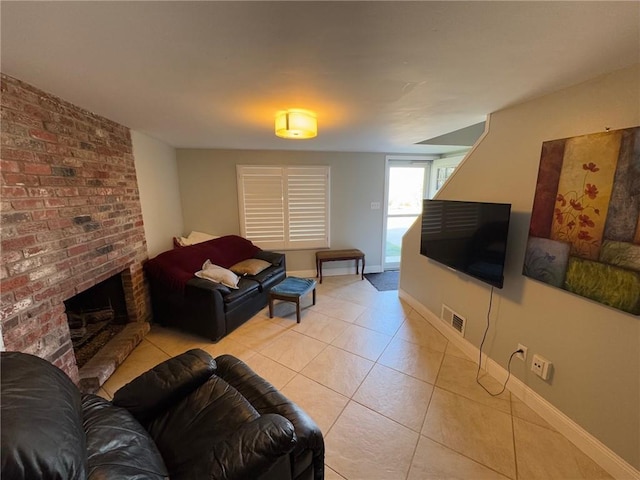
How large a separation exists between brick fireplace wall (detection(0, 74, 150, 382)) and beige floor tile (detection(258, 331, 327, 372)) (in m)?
1.44

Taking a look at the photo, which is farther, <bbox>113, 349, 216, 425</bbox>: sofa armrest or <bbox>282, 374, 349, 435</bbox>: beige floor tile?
<bbox>282, 374, 349, 435</bbox>: beige floor tile

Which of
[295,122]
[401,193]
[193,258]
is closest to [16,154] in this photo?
[295,122]

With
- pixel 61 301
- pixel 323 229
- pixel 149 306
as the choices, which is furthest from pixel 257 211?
pixel 61 301

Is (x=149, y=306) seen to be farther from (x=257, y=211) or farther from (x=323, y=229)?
(x=323, y=229)

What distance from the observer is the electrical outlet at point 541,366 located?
5.58 feet

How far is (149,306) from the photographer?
2.88 metres

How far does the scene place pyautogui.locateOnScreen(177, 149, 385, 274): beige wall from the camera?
12.8ft

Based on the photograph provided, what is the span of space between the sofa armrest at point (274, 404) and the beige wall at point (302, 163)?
2.86 m

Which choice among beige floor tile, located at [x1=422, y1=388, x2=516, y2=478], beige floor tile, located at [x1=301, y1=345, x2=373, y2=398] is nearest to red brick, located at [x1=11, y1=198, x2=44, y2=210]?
beige floor tile, located at [x1=301, y1=345, x2=373, y2=398]

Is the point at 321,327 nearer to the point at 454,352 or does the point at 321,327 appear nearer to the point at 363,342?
the point at 363,342

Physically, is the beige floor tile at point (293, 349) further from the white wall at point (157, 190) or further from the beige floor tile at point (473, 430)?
the white wall at point (157, 190)

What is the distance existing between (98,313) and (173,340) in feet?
2.70

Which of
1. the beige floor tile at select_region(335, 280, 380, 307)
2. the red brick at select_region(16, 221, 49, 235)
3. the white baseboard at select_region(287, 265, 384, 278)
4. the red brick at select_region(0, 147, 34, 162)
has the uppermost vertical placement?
the red brick at select_region(0, 147, 34, 162)

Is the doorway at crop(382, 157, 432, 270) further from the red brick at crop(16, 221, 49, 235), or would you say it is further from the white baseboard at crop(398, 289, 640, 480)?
the red brick at crop(16, 221, 49, 235)
